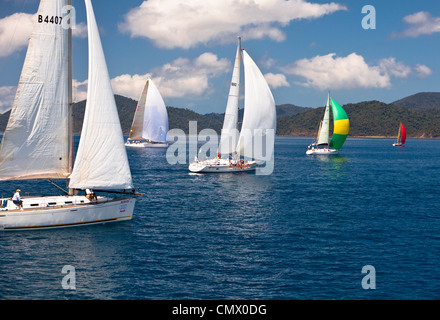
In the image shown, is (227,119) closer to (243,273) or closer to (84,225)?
(84,225)

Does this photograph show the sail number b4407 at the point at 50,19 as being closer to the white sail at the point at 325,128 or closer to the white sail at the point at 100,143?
the white sail at the point at 100,143

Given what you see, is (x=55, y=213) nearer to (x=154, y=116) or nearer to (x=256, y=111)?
(x=256, y=111)

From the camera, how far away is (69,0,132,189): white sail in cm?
2936

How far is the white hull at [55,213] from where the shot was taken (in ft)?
93.8

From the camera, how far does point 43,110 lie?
95.1 feet

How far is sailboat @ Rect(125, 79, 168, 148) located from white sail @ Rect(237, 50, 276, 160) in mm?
59768

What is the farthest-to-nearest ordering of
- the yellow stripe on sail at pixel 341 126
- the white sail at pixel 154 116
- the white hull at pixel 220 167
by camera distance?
the white sail at pixel 154 116 < the yellow stripe on sail at pixel 341 126 < the white hull at pixel 220 167

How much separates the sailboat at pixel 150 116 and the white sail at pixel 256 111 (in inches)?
2353

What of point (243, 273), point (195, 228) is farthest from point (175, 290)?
point (195, 228)
